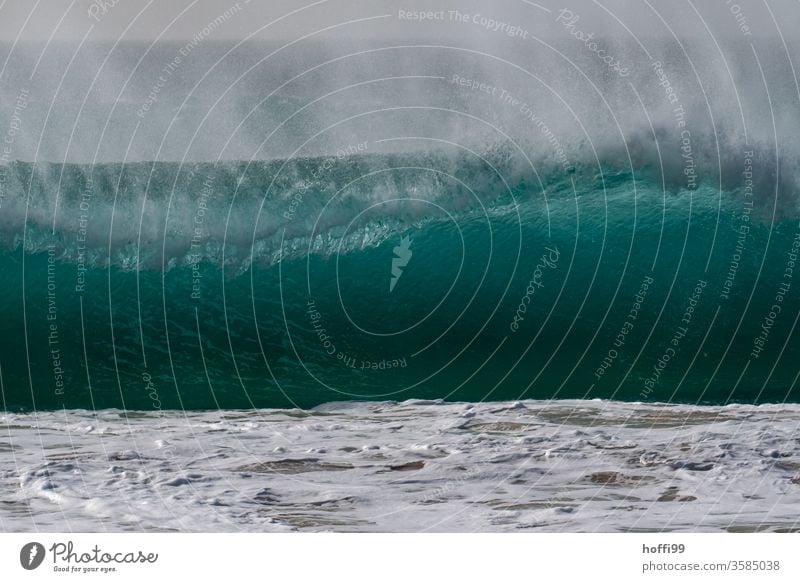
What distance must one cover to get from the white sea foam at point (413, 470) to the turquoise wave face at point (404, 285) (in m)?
2.16

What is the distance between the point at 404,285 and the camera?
59.5 ft

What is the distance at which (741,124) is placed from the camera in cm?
1764

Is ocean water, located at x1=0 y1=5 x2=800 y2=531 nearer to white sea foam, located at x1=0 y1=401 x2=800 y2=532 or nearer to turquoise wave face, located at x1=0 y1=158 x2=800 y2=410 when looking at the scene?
turquoise wave face, located at x1=0 y1=158 x2=800 y2=410

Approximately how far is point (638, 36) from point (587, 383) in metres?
5.63

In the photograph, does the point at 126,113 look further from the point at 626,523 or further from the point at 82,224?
the point at 626,523

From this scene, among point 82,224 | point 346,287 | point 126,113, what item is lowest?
point 346,287
